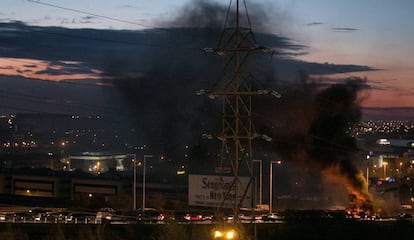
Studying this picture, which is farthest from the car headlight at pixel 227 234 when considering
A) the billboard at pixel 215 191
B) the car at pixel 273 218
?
the car at pixel 273 218

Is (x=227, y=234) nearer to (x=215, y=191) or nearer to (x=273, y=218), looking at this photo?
(x=215, y=191)

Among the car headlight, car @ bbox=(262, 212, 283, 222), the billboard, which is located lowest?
car @ bbox=(262, 212, 283, 222)

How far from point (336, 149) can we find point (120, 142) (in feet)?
215

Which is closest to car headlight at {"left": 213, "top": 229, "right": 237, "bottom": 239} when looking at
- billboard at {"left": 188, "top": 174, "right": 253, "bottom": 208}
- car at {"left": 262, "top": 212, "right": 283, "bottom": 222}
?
billboard at {"left": 188, "top": 174, "right": 253, "bottom": 208}

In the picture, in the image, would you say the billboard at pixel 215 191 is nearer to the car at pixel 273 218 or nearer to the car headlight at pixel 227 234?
the car headlight at pixel 227 234

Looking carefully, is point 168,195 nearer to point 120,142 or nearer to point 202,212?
point 202,212

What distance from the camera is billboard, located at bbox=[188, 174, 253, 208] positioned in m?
14.6

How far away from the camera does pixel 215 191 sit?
15375 millimetres

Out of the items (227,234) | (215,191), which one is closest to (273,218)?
(215,191)

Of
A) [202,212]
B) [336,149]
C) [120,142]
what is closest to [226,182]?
[202,212]

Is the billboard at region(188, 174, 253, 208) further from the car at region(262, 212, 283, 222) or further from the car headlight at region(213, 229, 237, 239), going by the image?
the car at region(262, 212, 283, 222)

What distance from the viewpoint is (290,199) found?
137 ft

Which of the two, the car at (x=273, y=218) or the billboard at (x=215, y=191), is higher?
the billboard at (x=215, y=191)

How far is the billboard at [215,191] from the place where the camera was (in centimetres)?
1455
